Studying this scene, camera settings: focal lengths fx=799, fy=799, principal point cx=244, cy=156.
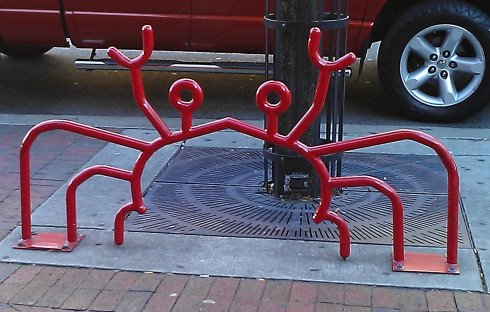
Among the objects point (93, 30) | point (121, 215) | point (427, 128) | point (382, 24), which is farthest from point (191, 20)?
point (121, 215)

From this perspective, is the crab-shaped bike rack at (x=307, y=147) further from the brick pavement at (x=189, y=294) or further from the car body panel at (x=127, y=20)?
the car body panel at (x=127, y=20)

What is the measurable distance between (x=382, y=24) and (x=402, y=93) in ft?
2.24

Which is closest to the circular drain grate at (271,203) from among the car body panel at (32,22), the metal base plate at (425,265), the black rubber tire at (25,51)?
the metal base plate at (425,265)

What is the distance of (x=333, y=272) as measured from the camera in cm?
412

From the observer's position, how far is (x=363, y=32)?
6.91 m

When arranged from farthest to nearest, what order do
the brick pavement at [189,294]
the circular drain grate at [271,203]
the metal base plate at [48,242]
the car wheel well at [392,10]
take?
the car wheel well at [392,10]
the circular drain grate at [271,203]
the metal base plate at [48,242]
the brick pavement at [189,294]

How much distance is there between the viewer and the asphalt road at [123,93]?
7434 mm

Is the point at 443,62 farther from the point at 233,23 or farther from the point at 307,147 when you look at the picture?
the point at 307,147

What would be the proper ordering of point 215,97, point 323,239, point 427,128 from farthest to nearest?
point 215,97 → point 427,128 → point 323,239

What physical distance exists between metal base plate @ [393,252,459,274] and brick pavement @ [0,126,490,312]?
0.21 metres

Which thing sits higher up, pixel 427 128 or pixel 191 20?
pixel 191 20

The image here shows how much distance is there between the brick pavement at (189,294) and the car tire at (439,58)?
3224 mm

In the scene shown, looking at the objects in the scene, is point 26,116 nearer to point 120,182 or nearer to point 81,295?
point 120,182

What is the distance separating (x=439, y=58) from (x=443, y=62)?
48 mm
